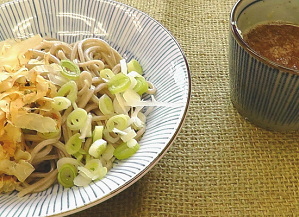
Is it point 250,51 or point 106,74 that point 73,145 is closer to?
point 106,74

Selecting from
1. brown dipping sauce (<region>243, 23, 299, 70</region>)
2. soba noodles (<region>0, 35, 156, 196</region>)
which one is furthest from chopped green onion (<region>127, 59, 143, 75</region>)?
brown dipping sauce (<region>243, 23, 299, 70</region>)

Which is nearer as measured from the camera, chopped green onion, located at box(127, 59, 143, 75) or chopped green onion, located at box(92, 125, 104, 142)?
chopped green onion, located at box(92, 125, 104, 142)

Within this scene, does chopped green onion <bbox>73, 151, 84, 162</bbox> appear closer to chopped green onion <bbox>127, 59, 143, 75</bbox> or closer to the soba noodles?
the soba noodles

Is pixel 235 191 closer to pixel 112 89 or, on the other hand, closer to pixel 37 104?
pixel 112 89

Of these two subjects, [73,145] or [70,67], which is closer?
[73,145]

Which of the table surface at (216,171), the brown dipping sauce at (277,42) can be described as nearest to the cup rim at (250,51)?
the brown dipping sauce at (277,42)

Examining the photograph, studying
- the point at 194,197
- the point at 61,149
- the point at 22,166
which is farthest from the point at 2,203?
the point at 194,197

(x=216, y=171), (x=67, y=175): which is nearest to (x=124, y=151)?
(x=67, y=175)

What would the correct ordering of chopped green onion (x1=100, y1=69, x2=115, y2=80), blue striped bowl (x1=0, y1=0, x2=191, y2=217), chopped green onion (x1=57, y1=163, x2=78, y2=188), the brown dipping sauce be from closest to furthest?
blue striped bowl (x1=0, y1=0, x2=191, y2=217) < chopped green onion (x1=57, y1=163, x2=78, y2=188) < the brown dipping sauce < chopped green onion (x1=100, y1=69, x2=115, y2=80)
